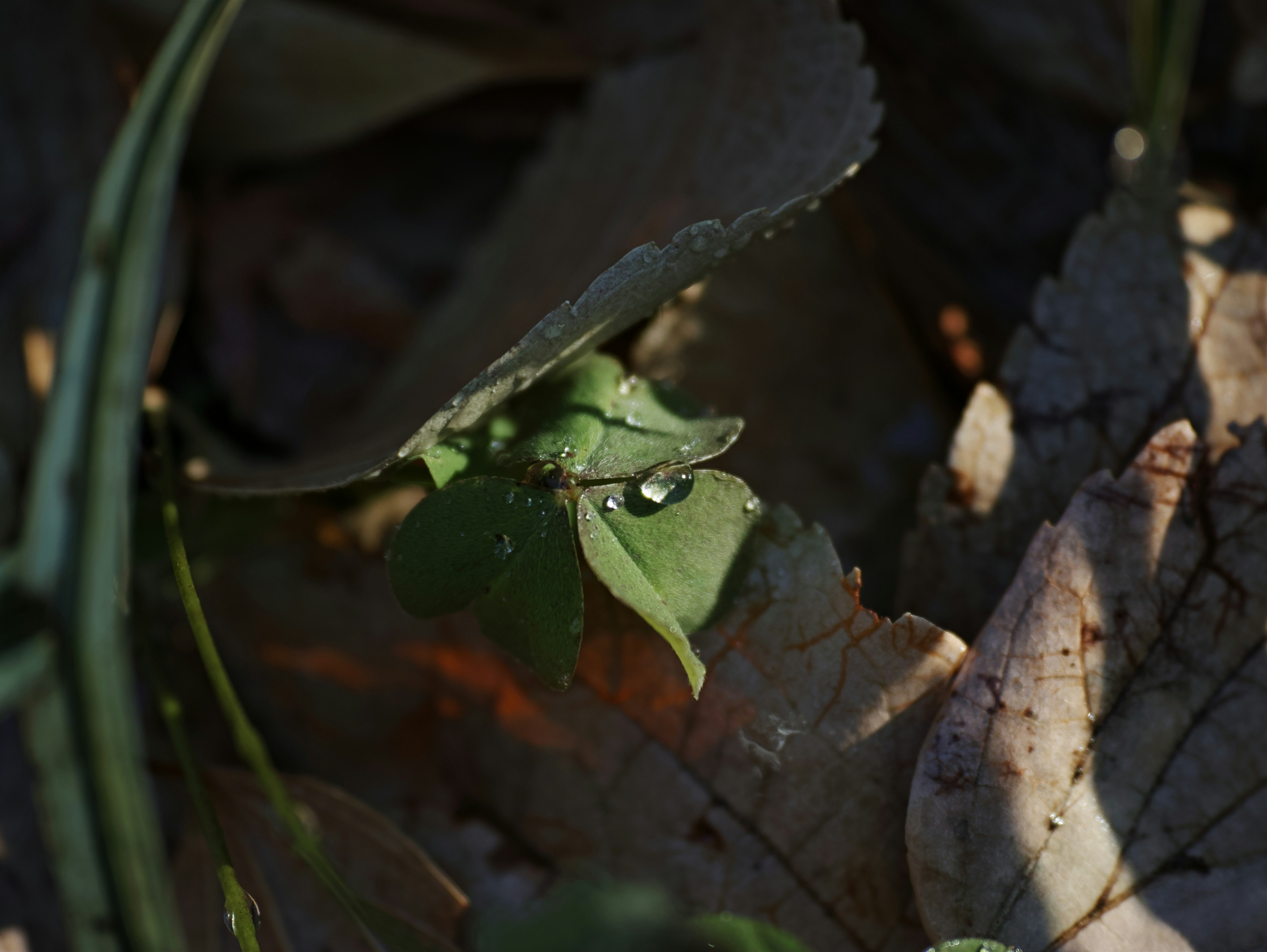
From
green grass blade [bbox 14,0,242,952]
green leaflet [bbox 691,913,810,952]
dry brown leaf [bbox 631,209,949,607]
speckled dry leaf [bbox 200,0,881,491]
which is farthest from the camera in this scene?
dry brown leaf [bbox 631,209,949,607]

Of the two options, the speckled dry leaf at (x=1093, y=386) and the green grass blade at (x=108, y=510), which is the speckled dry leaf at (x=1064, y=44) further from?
the green grass blade at (x=108, y=510)

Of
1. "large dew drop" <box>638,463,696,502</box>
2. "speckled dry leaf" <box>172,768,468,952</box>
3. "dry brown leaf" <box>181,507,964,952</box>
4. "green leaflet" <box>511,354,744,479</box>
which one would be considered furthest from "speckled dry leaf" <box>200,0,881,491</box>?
"speckled dry leaf" <box>172,768,468,952</box>

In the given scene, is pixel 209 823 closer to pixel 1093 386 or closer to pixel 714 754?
pixel 714 754

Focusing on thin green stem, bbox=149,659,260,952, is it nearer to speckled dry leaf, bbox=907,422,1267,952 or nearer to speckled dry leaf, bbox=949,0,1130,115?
speckled dry leaf, bbox=907,422,1267,952

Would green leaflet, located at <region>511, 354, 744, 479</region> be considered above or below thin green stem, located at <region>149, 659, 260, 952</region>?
above

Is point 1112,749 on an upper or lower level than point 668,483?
lower

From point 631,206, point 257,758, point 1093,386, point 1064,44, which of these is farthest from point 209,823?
point 1064,44
